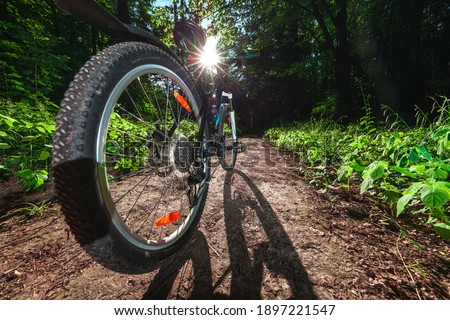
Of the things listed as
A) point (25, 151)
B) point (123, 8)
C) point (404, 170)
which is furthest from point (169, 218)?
point (123, 8)

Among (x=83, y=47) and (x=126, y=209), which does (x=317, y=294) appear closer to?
(x=126, y=209)

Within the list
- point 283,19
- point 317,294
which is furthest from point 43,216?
point 283,19

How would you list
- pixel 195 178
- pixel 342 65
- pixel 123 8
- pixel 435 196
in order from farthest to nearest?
pixel 342 65 < pixel 123 8 < pixel 195 178 < pixel 435 196

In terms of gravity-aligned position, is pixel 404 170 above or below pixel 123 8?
below

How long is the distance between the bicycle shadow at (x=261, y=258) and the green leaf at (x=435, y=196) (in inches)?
25.7

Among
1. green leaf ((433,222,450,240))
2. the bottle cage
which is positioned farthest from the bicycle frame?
green leaf ((433,222,450,240))

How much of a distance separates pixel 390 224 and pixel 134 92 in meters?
7.84

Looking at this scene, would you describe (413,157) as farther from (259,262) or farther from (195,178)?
(195,178)

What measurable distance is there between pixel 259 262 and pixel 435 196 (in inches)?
34.5

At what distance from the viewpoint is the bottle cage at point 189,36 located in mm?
1677

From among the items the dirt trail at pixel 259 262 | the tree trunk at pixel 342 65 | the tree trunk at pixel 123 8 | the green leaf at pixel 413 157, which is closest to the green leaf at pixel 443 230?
the dirt trail at pixel 259 262

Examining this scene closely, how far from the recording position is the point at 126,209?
1550 mm

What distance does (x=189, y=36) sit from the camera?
1716mm

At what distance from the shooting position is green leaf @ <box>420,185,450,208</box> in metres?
0.83
